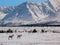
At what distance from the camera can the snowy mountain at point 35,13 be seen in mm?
139750

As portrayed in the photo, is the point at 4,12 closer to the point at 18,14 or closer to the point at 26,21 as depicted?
the point at 18,14

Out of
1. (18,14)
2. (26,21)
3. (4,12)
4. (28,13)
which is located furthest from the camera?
(4,12)

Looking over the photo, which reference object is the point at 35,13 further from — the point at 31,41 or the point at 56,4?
the point at 31,41

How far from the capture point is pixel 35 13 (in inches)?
6053

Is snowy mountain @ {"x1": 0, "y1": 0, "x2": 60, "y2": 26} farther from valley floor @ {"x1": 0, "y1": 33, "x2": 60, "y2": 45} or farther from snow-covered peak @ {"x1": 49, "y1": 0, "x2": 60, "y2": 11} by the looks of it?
valley floor @ {"x1": 0, "y1": 33, "x2": 60, "y2": 45}

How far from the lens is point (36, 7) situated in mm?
161625

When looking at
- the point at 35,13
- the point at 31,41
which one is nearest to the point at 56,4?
the point at 35,13

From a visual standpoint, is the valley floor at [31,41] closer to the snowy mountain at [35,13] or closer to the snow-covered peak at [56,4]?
the snowy mountain at [35,13]

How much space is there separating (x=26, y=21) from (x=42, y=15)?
13.9 metres

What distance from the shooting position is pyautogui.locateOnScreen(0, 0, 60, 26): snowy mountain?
13975cm

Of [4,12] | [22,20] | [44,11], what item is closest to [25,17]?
[22,20]

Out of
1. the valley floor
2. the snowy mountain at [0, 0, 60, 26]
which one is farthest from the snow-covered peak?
the valley floor

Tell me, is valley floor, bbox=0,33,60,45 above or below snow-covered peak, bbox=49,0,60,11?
above

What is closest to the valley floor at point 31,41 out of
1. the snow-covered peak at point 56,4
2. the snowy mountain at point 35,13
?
the snowy mountain at point 35,13
